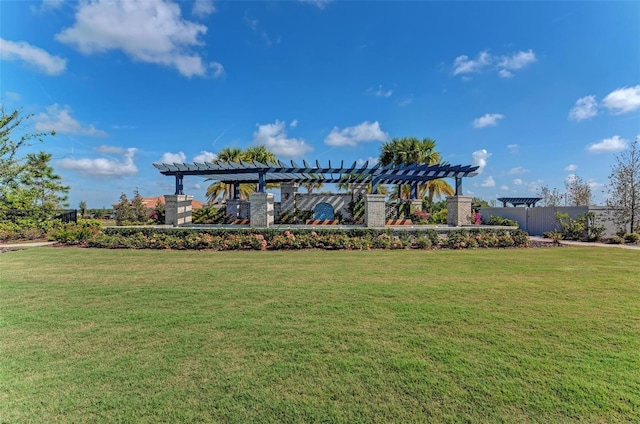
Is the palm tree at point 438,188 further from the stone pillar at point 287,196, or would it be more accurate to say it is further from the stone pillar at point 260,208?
the stone pillar at point 260,208

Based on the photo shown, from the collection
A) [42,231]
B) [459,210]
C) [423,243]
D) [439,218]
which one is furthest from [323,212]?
[42,231]

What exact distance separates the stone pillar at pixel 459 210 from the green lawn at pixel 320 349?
1150cm

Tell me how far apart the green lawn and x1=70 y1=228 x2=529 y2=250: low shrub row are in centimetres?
532

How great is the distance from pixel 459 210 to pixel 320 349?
17.1 meters

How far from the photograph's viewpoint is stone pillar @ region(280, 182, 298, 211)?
2423 cm

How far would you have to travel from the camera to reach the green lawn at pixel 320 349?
8.46ft

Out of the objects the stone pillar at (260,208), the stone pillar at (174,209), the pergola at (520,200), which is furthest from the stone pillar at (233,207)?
the pergola at (520,200)

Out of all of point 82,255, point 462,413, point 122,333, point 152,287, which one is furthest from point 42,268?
point 462,413

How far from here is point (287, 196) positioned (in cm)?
2438

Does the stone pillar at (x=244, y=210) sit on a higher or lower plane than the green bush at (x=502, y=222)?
higher

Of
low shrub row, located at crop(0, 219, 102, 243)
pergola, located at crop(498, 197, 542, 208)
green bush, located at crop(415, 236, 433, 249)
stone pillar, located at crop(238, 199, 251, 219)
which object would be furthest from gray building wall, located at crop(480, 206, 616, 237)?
low shrub row, located at crop(0, 219, 102, 243)

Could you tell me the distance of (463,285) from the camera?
6332mm

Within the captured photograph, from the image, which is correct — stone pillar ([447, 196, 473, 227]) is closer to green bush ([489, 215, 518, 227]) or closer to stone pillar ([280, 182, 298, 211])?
green bush ([489, 215, 518, 227])

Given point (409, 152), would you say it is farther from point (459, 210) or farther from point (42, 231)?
point (42, 231)
